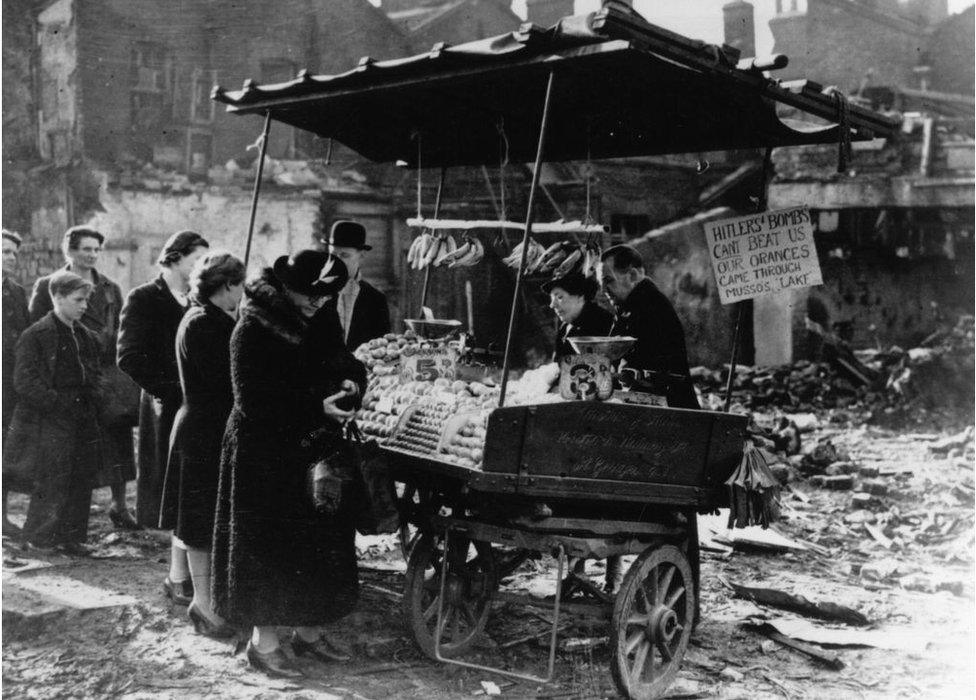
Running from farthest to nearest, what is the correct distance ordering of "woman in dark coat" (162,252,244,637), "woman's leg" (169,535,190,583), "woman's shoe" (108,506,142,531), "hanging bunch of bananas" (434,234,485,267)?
"woman's shoe" (108,506,142,531)
"hanging bunch of bananas" (434,234,485,267)
"woman's leg" (169,535,190,583)
"woman in dark coat" (162,252,244,637)

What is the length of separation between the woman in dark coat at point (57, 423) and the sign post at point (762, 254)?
14.7 ft

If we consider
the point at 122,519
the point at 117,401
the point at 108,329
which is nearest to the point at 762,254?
the point at 117,401

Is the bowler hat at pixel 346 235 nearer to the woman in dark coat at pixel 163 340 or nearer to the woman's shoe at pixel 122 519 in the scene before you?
the woman in dark coat at pixel 163 340

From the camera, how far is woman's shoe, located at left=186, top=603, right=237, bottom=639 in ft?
16.9

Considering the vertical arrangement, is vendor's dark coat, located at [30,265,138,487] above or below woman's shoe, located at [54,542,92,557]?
above

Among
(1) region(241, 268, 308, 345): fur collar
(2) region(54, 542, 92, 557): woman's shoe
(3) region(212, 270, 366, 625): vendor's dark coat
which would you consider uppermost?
(1) region(241, 268, 308, 345): fur collar

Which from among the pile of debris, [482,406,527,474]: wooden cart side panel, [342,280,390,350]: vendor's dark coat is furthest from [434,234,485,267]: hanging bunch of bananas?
the pile of debris

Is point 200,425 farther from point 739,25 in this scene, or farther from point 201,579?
point 739,25

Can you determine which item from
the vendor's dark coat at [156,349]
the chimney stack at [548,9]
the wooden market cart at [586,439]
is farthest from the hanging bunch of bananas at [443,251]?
the chimney stack at [548,9]

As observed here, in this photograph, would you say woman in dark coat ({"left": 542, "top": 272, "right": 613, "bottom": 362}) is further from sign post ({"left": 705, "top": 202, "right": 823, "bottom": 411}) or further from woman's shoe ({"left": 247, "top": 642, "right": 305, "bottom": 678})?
woman's shoe ({"left": 247, "top": 642, "right": 305, "bottom": 678})

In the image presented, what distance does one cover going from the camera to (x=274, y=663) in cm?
467

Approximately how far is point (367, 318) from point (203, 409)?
1488mm

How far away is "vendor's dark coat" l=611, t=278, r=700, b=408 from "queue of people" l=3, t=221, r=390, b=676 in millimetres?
1535

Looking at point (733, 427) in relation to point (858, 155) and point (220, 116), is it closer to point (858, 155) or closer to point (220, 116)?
point (858, 155)
